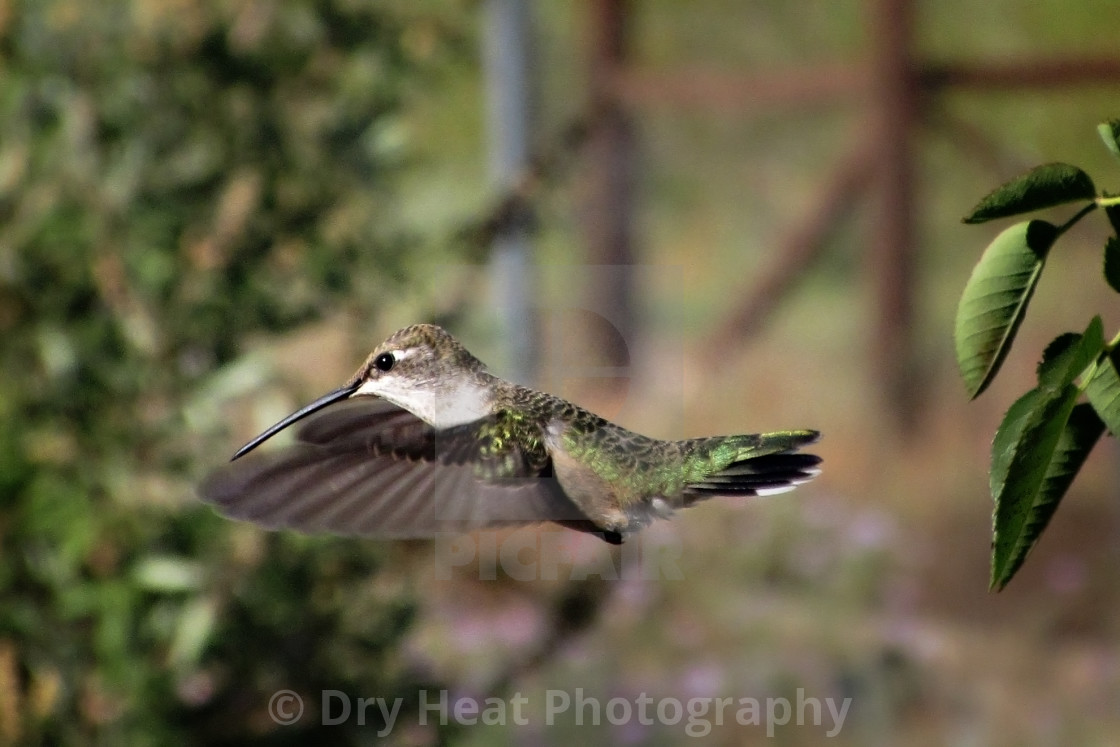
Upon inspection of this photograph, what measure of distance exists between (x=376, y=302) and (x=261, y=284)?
16 centimetres

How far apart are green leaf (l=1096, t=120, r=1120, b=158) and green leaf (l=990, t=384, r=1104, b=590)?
0.24ft

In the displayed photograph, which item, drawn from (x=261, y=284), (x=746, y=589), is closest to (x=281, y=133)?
(x=261, y=284)

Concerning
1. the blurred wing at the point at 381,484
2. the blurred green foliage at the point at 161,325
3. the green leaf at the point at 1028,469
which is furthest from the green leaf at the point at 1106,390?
the blurred green foliage at the point at 161,325

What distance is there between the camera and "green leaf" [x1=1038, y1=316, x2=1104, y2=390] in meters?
0.37

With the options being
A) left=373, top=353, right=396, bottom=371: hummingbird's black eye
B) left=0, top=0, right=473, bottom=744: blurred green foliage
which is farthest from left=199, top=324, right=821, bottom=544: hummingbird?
left=0, top=0, right=473, bottom=744: blurred green foliage

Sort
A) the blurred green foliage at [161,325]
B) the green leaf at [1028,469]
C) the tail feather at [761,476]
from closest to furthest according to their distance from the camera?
the green leaf at [1028,469]
the tail feather at [761,476]
the blurred green foliage at [161,325]

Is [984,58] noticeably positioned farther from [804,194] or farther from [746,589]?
[746,589]

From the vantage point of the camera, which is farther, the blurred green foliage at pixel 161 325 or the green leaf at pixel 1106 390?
the blurred green foliage at pixel 161 325

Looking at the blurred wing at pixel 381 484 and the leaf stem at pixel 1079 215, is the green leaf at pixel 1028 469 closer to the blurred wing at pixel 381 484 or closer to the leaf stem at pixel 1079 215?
the leaf stem at pixel 1079 215

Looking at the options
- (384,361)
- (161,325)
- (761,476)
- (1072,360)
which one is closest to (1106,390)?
(1072,360)

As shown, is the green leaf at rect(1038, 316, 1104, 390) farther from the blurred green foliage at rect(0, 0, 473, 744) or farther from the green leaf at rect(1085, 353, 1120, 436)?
the blurred green foliage at rect(0, 0, 473, 744)

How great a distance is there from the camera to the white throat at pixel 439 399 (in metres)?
0.53

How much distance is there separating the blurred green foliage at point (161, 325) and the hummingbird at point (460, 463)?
0.84m

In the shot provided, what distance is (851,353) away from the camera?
3.56 meters
